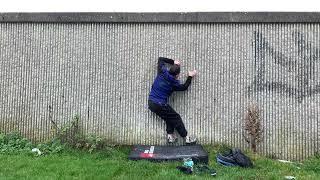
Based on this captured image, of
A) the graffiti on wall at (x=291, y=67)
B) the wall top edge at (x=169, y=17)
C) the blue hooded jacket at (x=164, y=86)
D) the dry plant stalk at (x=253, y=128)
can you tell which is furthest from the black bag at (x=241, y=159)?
the wall top edge at (x=169, y=17)

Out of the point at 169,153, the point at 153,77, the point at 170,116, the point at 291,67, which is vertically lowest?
the point at 169,153

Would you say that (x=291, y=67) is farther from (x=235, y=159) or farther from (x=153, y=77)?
(x=153, y=77)

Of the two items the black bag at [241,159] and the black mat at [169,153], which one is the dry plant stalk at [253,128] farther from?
the black mat at [169,153]

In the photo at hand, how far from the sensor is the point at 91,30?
897 cm

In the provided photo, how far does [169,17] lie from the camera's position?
28.8 feet

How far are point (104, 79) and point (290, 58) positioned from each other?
370cm

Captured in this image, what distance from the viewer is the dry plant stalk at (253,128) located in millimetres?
8445

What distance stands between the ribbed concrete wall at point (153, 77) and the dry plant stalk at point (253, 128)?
0.11 m

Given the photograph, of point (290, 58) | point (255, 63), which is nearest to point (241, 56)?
point (255, 63)

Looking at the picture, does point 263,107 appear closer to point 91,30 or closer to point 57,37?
point 91,30

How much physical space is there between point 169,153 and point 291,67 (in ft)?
9.71

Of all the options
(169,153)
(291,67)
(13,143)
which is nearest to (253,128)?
(291,67)

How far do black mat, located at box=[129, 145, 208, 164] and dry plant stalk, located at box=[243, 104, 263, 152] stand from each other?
994 millimetres

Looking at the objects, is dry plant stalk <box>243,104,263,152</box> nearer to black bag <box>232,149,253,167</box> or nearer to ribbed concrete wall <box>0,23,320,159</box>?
ribbed concrete wall <box>0,23,320,159</box>
